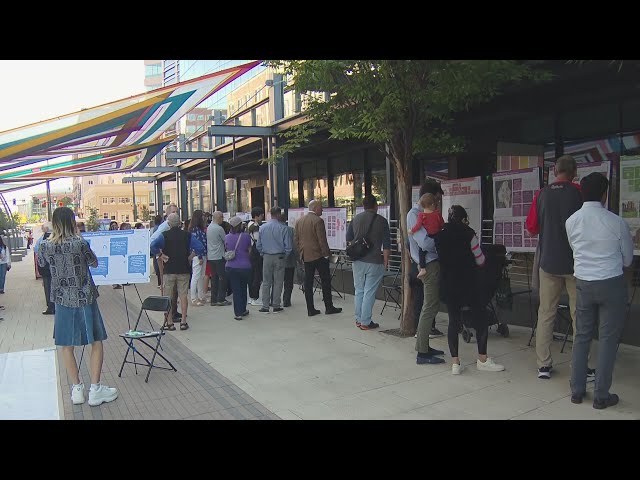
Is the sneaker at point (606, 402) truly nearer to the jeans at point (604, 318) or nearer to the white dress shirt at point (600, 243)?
the jeans at point (604, 318)

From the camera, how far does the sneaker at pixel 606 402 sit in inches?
178

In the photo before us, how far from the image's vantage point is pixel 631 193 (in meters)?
6.66

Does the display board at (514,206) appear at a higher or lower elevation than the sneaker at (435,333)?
higher

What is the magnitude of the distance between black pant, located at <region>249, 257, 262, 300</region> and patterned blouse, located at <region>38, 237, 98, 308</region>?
5.34 meters

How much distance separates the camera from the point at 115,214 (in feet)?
276

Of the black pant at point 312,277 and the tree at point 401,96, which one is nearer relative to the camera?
the tree at point 401,96

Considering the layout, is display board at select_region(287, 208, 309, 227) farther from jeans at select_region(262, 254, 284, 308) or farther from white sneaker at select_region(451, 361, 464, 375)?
white sneaker at select_region(451, 361, 464, 375)

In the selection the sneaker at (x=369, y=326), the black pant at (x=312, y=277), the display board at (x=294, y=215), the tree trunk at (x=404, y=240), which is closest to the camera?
the tree trunk at (x=404, y=240)

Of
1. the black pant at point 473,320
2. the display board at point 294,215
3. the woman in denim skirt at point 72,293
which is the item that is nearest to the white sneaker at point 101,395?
the woman in denim skirt at point 72,293

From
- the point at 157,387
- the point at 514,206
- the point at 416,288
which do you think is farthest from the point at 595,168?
the point at 157,387

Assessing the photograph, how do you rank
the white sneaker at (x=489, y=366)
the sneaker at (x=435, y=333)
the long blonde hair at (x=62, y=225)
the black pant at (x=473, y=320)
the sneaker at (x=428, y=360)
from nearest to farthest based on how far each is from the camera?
1. the long blonde hair at (x=62, y=225)
2. the black pant at (x=473, y=320)
3. the white sneaker at (x=489, y=366)
4. the sneaker at (x=428, y=360)
5. the sneaker at (x=435, y=333)

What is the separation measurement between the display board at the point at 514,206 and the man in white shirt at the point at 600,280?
3.08 metres

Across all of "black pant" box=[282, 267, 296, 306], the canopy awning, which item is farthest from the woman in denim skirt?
the canopy awning
